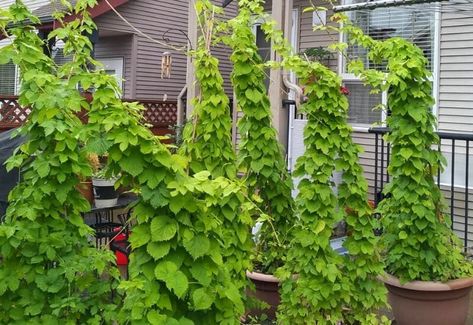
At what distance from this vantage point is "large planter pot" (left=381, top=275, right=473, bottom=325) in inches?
148

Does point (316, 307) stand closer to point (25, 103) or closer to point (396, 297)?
point (396, 297)

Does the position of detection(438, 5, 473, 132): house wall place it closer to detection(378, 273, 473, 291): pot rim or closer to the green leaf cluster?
detection(378, 273, 473, 291): pot rim

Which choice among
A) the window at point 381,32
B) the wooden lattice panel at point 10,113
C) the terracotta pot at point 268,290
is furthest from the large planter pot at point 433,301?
the wooden lattice panel at point 10,113

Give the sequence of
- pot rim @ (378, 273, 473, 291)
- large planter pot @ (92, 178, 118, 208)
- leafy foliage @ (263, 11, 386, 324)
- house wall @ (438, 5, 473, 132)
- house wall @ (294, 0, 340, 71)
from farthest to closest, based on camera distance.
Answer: house wall @ (294, 0, 340, 71), house wall @ (438, 5, 473, 132), large planter pot @ (92, 178, 118, 208), pot rim @ (378, 273, 473, 291), leafy foliage @ (263, 11, 386, 324)

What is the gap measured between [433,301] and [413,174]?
0.89 metres

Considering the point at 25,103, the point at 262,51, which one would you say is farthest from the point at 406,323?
the point at 262,51

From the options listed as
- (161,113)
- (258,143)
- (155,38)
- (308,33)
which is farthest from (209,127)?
(155,38)

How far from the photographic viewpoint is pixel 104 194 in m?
4.81

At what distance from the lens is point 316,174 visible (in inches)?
138

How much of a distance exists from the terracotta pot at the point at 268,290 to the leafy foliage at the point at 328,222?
0.49 meters

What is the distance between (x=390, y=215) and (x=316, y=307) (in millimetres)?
1084

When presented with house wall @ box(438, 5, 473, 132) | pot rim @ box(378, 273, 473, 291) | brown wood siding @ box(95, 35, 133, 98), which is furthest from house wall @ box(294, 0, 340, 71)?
brown wood siding @ box(95, 35, 133, 98)

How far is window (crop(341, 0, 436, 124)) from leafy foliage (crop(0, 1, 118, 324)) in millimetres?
4641

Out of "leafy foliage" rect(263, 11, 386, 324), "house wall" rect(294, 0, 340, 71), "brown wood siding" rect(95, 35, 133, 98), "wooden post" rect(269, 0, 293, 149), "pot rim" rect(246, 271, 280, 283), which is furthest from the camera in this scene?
"brown wood siding" rect(95, 35, 133, 98)
